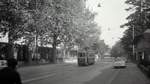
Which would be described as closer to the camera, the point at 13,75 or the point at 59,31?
the point at 13,75

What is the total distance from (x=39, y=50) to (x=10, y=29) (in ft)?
74.3

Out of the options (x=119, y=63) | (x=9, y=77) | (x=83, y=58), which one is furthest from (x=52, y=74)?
(x=83, y=58)

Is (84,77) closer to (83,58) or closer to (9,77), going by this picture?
(9,77)

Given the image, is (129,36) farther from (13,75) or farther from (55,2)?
(13,75)

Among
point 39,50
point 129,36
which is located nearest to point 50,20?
point 39,50

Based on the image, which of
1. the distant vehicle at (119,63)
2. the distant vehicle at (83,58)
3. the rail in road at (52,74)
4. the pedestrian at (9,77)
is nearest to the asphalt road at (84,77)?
the rail in road at (52,74)

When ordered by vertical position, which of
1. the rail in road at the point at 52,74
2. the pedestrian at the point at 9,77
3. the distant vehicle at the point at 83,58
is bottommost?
the rail in road at the point at 52,74

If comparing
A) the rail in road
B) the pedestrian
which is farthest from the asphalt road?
the pedestrian

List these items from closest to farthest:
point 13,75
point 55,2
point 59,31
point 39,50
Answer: point 13,75, point 55,2, point 59,31, point 39,50

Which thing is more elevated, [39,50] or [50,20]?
[50,20]

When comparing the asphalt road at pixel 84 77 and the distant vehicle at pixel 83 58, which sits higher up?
the distant vehicle at pixel 83 58

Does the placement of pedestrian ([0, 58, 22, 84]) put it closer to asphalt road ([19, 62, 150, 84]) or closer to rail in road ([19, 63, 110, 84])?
asphalt road ([19, 62, 150, 84])

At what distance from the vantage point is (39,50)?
186ft

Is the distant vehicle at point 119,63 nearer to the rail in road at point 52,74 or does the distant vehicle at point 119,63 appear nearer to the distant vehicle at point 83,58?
the rail in road at point 52,74
